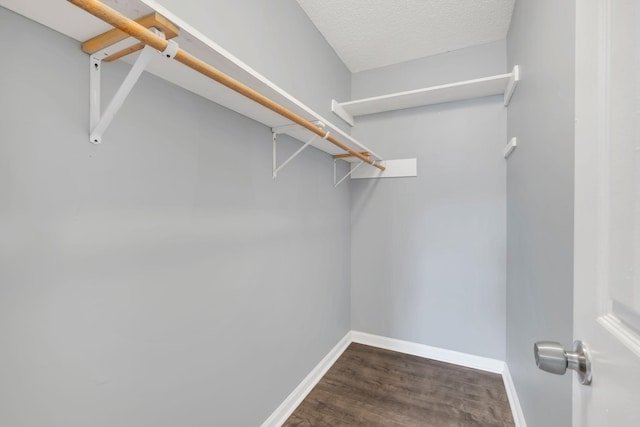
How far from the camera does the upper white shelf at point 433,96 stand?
187 centimetres

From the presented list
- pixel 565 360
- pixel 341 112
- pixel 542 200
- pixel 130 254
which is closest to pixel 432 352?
pixel 542 200

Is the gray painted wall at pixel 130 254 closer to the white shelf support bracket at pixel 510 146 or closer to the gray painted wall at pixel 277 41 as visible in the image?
the gray painted wall at pixel 277 41

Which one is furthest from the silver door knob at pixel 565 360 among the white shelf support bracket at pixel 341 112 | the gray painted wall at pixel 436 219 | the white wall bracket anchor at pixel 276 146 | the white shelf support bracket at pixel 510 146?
the white shelf support bracket at pixel 341 112

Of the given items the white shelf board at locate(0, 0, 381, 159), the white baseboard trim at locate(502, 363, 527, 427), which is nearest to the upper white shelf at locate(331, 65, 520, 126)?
the white shelf board at locate(0, 0, 381, 159)

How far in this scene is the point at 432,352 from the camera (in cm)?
232

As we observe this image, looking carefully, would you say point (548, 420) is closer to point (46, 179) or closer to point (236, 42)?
point (46, 179)

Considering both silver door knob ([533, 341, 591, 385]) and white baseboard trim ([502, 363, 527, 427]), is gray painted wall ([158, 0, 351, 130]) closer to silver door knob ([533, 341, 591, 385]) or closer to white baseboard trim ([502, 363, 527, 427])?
silver door knob ([533, 341, 591, 385])

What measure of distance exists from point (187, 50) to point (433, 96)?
1.94m

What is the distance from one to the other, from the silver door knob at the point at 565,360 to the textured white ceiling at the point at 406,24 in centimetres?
202

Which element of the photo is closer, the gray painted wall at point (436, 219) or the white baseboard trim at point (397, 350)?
the white baseboard trim at point (397, 350)

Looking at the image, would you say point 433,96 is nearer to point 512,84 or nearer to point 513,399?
point 512,84

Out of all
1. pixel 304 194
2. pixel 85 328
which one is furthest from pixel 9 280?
pixel 304 194

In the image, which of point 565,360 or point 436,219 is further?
point 436,219

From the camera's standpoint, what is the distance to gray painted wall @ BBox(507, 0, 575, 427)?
2.76ft
